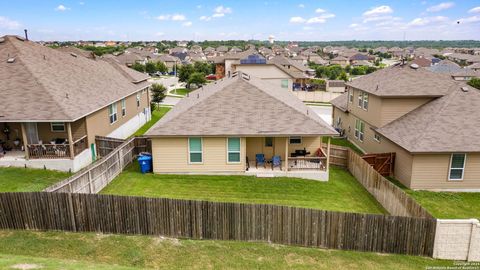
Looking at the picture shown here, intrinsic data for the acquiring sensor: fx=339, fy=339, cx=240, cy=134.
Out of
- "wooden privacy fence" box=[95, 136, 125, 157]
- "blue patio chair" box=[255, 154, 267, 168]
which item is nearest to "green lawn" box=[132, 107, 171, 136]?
"wooden privacy fence" box=[95, 136, 125, 157]

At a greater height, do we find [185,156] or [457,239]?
[185,156]

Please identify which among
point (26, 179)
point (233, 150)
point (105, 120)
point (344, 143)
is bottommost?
point (344, 143)

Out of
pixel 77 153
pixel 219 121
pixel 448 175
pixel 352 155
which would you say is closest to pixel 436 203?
pixel 448 175

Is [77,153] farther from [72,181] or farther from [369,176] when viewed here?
[369,176]

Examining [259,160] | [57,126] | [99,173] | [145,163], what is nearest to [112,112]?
[57,126]

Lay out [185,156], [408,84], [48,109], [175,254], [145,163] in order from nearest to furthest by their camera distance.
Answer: [175,254] → [48,109] → [185,156] → [145,163] → [408,84]

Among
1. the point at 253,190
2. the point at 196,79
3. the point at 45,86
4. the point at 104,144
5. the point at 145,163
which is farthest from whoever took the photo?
the point at 196,79

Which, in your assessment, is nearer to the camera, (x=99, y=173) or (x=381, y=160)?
(x=99, y=173)

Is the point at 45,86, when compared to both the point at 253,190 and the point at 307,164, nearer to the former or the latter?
the point at 253,190

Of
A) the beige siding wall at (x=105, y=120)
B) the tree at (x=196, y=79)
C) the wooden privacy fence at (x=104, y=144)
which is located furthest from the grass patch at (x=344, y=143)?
the tree at (x=196, y=79)
